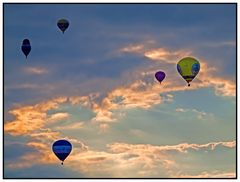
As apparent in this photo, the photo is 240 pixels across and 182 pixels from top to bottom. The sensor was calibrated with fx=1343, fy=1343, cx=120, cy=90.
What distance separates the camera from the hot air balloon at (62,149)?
178m

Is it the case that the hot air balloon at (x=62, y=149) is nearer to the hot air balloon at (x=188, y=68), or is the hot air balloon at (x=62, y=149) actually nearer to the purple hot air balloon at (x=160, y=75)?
the purple hot air balloon at (x=160, y=75)

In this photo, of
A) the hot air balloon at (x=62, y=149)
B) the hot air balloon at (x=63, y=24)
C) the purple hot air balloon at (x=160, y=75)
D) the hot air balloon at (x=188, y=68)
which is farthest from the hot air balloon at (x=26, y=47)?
the hot air balloon at (x=188, y=68)

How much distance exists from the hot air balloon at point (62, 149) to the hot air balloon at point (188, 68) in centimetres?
1801

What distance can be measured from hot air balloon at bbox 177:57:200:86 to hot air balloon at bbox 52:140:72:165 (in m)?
18.0

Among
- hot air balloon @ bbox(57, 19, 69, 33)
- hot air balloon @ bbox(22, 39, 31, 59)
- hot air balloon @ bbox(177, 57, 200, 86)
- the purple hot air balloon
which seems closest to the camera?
hot air balloon @ bbox(177, 57, 200, 86)

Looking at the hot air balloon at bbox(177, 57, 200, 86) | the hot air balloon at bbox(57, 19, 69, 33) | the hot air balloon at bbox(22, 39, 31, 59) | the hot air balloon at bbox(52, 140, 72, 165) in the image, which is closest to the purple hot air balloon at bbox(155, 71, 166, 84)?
the hot air balloon at bbox(177, 57, 200, 86)

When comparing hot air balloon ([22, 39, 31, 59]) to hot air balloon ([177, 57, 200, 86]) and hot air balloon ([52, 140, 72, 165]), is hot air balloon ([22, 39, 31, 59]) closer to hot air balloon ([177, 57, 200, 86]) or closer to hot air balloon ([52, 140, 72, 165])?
hot air balloon ([52, 140, 72, 165])

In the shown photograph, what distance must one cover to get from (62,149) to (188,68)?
20.1 metres

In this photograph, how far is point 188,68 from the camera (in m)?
180

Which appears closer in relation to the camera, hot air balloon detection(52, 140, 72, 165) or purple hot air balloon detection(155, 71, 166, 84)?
hot air balloon detection(52, 140, 72, 165)

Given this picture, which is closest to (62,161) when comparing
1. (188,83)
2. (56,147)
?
(56,147)

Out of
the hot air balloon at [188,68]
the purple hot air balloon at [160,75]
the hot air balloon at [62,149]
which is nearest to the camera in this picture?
the hot air balloon at [62,149]

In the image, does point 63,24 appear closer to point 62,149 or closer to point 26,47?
point 26,47

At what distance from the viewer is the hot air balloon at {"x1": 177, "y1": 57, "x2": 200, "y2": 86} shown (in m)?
180
